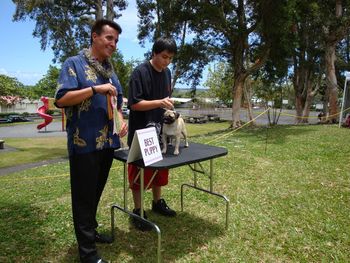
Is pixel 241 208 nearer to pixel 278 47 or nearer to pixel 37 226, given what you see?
pixel 37 226

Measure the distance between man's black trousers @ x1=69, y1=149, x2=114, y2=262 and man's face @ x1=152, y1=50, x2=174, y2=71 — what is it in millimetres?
1017

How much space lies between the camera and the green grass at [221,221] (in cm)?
327

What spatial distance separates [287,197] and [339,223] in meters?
0.98

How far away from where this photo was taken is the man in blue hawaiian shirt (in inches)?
102

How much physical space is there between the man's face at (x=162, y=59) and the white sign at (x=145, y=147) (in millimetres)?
685

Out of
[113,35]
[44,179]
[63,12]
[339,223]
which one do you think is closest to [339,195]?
[339,223]

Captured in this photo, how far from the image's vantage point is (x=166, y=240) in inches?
139

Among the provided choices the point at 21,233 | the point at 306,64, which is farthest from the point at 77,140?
the point at 306,64

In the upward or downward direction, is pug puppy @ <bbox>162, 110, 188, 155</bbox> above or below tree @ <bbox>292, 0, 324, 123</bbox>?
below

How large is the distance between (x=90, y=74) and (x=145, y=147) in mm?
744

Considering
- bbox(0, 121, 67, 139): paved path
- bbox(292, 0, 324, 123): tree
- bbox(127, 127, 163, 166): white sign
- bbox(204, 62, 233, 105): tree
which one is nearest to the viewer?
bbox(127, 127, 163, 166): white sign

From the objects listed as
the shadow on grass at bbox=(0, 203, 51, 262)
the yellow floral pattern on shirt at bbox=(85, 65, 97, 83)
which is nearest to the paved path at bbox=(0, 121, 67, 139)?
the shadow on grass at bbox=(0, 203, 51, 262)

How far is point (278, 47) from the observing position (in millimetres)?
16000

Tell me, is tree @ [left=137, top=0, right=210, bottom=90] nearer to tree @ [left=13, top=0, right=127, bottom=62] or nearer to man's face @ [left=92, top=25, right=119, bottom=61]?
tree @ [left=13, top=0, right=127, bottom=62]
